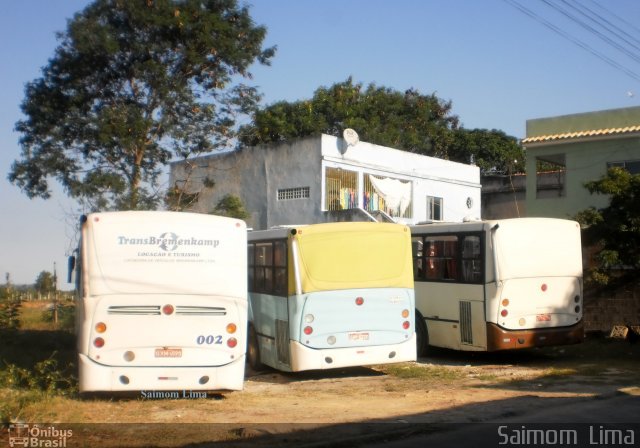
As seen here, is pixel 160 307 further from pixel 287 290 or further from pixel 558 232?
pixel 558 232

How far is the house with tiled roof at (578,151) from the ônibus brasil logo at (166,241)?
2003cm

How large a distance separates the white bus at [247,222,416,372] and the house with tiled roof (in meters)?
16.0

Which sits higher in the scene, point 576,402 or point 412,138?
point 412,138

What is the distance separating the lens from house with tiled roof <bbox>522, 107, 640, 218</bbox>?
29.1 metres

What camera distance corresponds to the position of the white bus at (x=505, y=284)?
51.2ft

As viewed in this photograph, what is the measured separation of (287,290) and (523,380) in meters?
4.51

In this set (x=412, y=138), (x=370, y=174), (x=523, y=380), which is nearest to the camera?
(x=523, y=380)

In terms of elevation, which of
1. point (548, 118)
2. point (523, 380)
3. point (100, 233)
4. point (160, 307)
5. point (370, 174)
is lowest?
point (523, 380)

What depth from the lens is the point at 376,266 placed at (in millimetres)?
14359

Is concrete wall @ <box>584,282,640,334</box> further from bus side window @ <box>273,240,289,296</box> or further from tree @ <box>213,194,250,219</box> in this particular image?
tree @ <box>213,194,250,219</box>

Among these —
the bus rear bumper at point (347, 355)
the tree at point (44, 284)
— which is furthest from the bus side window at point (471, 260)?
the tree at point (44, 284)

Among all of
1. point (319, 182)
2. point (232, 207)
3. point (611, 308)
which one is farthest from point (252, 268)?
point (232, 207)

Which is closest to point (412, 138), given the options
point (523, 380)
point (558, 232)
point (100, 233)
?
point (558, 232)

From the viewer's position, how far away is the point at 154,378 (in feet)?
36.5
